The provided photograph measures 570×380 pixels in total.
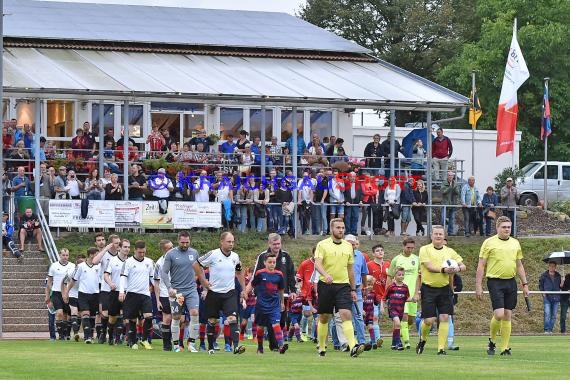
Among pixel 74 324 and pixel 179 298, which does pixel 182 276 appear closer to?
pixel 179 298

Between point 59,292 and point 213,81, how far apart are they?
12650 mm

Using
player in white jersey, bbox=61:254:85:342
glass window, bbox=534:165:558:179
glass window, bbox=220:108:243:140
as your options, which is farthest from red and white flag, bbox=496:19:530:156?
player in white jersey, bbox=61:254:85:342

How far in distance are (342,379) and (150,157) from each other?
25.8m

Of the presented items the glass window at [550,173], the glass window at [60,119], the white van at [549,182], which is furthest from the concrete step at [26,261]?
the glass window at [550,173]

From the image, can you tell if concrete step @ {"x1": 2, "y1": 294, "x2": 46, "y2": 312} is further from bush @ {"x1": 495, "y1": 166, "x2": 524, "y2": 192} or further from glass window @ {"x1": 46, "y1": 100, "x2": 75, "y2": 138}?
bush @ {"x1": 495, "y1": 166, "x2": 524, "y2": 192}

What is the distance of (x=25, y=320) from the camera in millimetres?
35438

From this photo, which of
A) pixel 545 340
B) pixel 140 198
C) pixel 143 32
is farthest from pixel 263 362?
pixel 143 32

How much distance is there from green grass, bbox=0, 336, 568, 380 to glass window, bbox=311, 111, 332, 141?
24379mm

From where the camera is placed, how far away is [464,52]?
73188 millimetres

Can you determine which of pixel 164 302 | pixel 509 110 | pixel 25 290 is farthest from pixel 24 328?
pixel 509 110

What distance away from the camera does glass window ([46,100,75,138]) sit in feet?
157

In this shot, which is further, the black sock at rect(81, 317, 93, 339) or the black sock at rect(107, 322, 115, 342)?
the black sock at rect(81, 317, 93, 339)

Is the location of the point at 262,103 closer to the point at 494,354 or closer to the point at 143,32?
the point at 143,32

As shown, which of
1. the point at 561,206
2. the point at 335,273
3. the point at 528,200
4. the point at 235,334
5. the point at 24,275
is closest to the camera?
the point at 335,273
